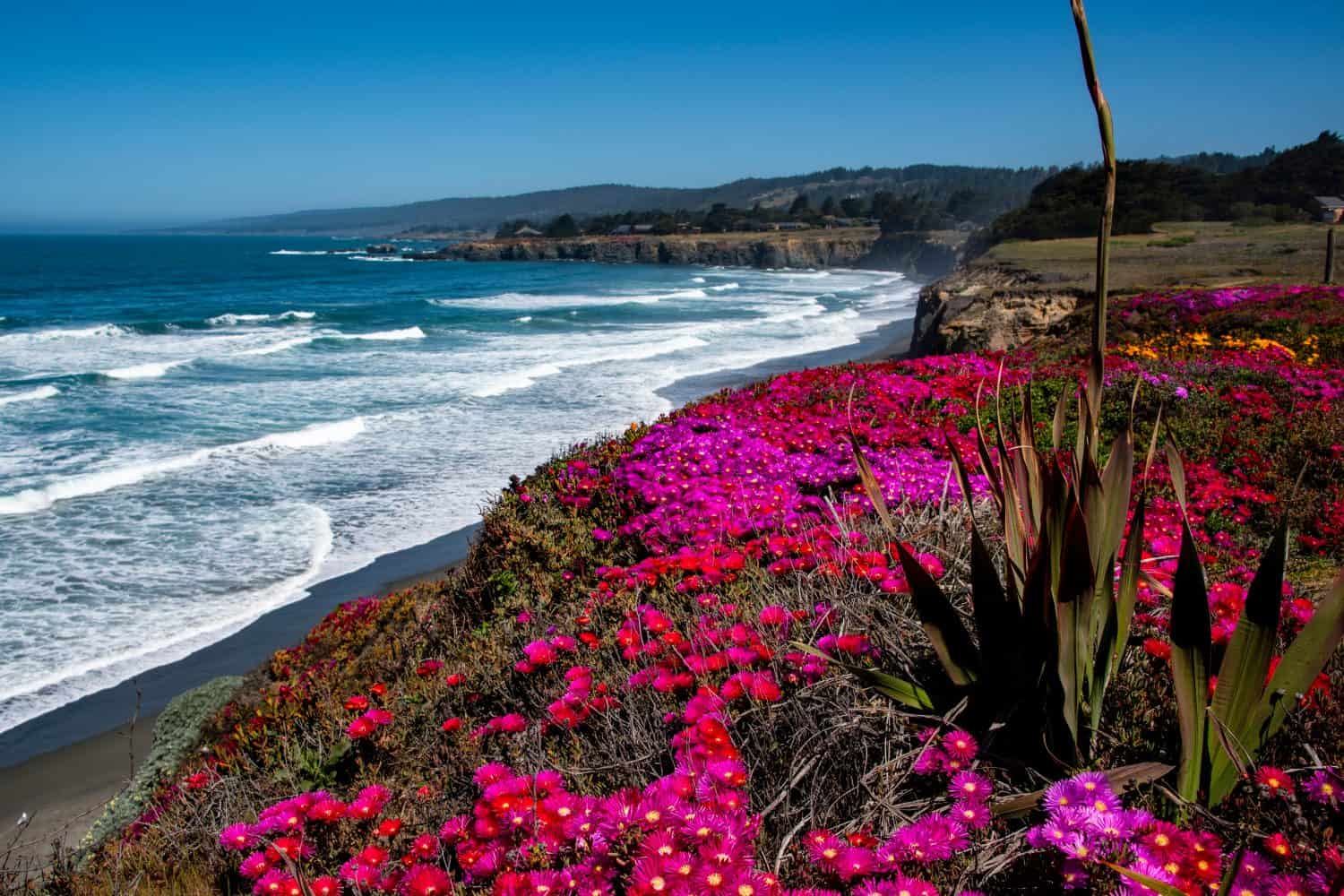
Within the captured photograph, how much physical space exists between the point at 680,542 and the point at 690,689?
217 centimetres

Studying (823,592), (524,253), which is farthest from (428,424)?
(524,253)

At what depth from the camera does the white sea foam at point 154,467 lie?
12438 millimetres

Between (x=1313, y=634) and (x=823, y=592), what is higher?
(x=1313, y=634)

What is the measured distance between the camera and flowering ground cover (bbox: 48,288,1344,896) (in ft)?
6.12

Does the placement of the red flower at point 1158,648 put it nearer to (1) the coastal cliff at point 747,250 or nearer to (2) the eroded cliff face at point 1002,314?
(2) the eroded cliff face at point 1002,314

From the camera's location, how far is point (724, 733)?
242 centimetres

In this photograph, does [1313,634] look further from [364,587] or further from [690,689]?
[364,587]

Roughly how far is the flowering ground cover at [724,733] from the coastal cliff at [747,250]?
79.0m

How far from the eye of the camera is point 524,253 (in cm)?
10456

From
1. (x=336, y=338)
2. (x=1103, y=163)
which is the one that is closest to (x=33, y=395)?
(x=336, y=338)

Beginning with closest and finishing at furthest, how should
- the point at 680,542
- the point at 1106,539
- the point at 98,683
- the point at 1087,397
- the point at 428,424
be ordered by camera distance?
the point at 1087,397 → the point at 1106,539 → the point at 680,542 → the point at 98,683 → the point at 428,424

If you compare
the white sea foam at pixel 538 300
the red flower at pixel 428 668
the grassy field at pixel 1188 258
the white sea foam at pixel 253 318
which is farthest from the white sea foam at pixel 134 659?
the white sea foam at pixel 538 300

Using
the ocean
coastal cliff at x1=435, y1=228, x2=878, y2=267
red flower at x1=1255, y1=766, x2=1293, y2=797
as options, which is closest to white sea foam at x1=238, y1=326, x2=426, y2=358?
the ocean

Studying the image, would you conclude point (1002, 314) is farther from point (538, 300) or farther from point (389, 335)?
point (538, 300)
